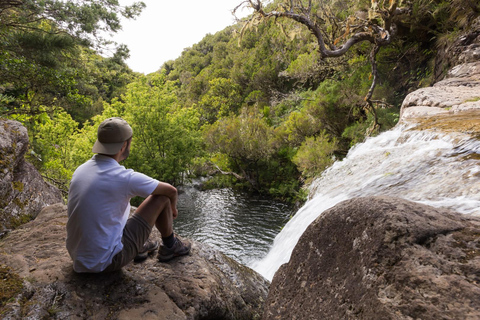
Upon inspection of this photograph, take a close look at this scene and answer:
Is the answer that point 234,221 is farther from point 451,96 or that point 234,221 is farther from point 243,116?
point 451,96

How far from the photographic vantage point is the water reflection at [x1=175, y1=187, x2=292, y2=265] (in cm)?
984

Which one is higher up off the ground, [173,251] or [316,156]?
[173,251]

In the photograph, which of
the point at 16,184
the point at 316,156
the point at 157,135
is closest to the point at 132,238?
the point at 16,184

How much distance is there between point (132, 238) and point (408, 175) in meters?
4.06

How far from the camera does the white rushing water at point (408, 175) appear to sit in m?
3.28

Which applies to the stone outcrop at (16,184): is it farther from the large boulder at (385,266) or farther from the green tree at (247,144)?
the green tree at (247,144)

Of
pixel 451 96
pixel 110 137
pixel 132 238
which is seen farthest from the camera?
pixel 451 96

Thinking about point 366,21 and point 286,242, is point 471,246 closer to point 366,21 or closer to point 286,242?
point 286,242

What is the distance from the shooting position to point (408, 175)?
424cm

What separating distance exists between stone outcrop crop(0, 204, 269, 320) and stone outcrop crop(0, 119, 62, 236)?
48 centimetres

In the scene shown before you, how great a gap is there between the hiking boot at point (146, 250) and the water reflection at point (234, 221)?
18.6ft

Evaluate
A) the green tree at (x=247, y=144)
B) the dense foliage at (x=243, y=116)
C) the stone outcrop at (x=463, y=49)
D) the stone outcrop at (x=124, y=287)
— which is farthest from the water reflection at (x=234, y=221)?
the stone outcrop at (x=463, y=49)

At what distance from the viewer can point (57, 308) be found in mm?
2221

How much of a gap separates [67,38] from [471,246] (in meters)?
9.82
